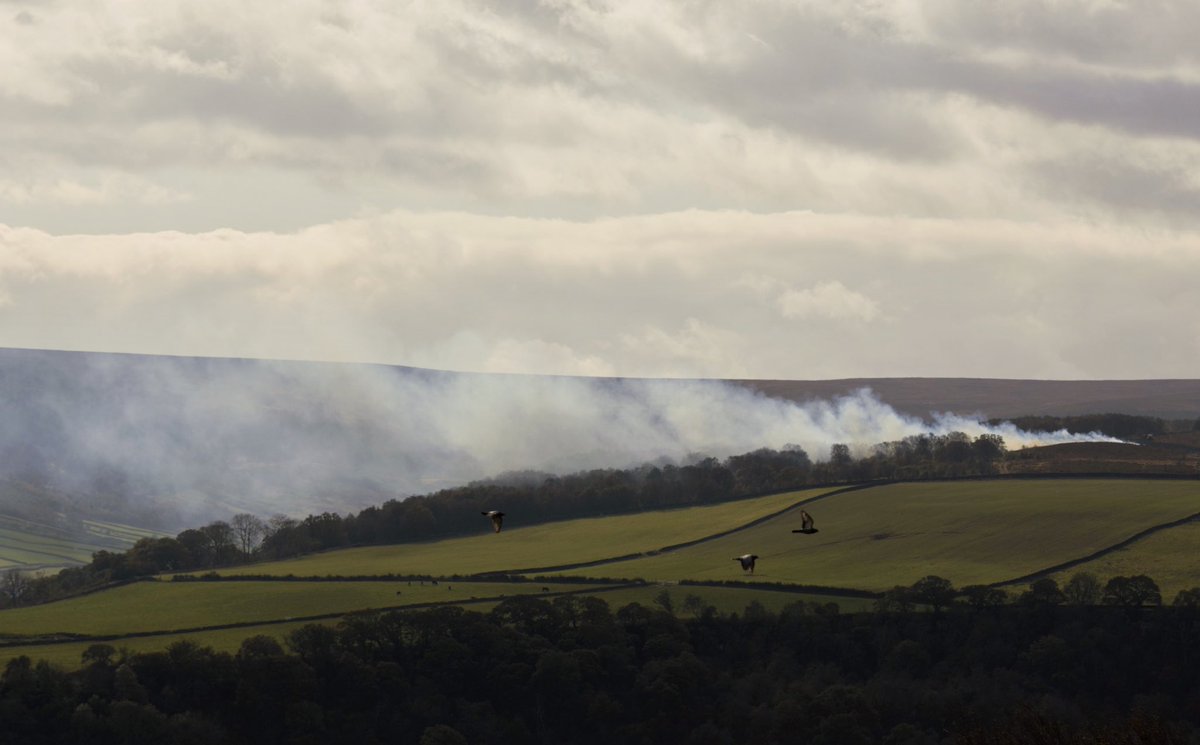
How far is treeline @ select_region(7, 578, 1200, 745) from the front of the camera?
15088cm

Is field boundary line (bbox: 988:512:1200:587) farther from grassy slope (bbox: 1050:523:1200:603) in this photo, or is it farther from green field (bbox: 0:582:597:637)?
green field (bbox: 0:582:597:637)

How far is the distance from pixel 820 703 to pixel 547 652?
26832mm

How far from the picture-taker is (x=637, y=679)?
535 ft

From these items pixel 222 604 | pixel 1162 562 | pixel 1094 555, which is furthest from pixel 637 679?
pixel 1162 562

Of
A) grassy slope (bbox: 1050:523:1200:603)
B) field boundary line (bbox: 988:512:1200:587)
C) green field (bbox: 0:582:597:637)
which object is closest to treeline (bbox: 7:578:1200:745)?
grassy slope (bbox: 1050:523:1200:603)

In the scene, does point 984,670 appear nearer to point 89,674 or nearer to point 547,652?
point 547,652

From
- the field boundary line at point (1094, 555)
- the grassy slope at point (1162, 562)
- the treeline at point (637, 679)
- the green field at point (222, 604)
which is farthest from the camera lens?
the field boundary line at point (1094, 555)

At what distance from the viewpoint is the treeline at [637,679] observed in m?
151

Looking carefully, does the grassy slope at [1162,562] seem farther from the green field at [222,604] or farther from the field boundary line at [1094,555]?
the green field at [222,604]

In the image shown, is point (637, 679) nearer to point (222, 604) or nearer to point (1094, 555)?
point (222, 604)

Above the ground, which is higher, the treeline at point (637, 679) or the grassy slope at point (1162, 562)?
the grassy slope at point (1162, 562)

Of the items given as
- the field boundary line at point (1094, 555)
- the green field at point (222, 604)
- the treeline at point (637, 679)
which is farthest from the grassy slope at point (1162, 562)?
the green field at point (222, 604)

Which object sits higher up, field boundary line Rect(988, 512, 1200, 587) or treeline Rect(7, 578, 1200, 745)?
field boundary line Rect(988, 512, 1200, 587)

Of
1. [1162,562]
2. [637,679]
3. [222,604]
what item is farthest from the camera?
[1162,562]
